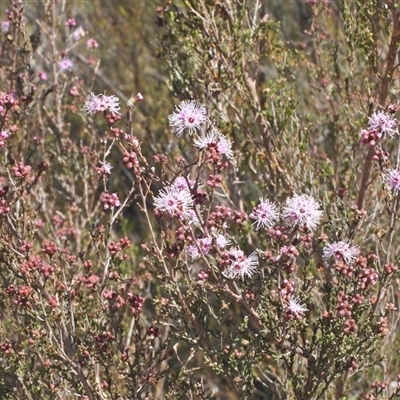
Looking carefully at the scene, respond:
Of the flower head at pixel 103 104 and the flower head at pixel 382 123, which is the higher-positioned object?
the flower head at pixel 382 123

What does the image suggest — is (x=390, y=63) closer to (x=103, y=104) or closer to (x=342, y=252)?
(x=342, y=252)

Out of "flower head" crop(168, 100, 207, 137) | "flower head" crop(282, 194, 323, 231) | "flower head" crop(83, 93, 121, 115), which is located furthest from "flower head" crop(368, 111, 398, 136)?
"flower head" crop(83, 93, 121, 115)

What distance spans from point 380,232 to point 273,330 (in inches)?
29.9

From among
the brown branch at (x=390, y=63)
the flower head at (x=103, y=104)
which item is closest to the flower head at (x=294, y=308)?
the flower head at (x=103, y=104)

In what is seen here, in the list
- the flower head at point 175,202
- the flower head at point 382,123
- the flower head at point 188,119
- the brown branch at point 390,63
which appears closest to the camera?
the flower head at point 175,202

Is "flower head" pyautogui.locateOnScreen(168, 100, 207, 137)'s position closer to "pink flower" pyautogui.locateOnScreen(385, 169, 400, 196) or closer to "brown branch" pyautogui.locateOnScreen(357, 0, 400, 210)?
"pink flower" pyautogui.locateOnScreen(385, 169, 400, 196)

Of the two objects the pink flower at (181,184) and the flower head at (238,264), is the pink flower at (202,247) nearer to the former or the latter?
the flower head at (238,264)

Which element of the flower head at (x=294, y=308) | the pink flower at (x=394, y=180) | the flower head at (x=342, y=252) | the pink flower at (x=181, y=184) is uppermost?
the pink flower at (x=394, y=180)

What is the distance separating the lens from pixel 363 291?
319 cm

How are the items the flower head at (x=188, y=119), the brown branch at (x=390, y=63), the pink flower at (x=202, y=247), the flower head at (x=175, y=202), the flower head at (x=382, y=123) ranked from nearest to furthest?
the flower head at (x=175, y=202) → the pink flower at (x=202, y=247) → the flower head at (x=188, y=119) → the flower head at (x=382, y=123) → the brown branch at (x=390, y=63)

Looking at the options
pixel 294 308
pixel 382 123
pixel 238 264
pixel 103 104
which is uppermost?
pixel 382 123

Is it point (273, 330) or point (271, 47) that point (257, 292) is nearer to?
point (273, 330)

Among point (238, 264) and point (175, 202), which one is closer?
point (175, 202)

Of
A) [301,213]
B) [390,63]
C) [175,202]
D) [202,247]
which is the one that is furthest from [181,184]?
[390,63]
